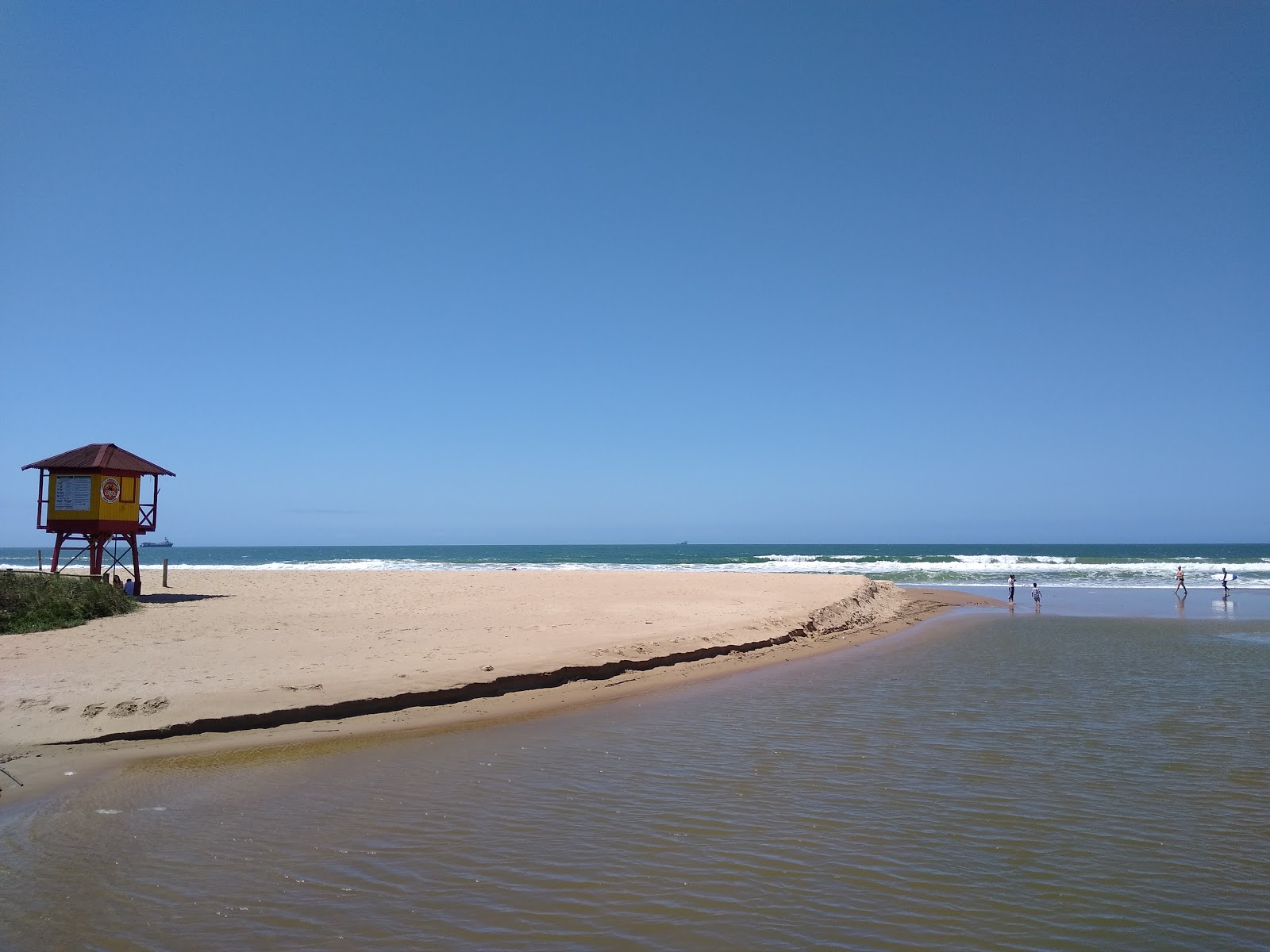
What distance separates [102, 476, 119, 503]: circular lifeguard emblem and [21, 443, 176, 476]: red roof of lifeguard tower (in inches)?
11.1

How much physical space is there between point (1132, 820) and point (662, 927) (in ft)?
13.6

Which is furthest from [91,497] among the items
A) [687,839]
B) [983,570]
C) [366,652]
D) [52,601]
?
[983,570]

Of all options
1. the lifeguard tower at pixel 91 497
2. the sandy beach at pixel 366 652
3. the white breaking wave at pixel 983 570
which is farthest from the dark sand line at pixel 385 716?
the white breaking wave at pixel 983 570

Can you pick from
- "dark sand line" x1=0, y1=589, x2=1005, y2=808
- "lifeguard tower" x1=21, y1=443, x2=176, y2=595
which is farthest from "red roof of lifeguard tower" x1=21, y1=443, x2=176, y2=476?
"dark sand line" x1=0, y1=589, x2=1005, y2=808

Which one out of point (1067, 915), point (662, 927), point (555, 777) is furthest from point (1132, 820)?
point (555, 777)

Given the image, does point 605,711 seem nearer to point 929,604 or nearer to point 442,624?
point 442,624

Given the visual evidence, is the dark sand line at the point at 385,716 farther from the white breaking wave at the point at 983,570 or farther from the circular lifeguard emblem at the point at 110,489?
the white breaking wave at the point at 983,570

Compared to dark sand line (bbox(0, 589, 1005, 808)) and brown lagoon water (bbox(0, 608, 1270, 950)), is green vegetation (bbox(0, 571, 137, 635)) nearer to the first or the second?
dark sand line (bbox(0, 589, 1005, 808))

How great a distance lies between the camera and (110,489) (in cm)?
2067

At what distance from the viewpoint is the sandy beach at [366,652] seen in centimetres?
887

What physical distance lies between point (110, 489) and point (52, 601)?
6413mm

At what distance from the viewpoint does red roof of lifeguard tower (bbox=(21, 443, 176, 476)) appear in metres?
20.1

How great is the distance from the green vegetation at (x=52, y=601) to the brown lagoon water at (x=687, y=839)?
30.5 feet

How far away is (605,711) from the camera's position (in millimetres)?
10336
